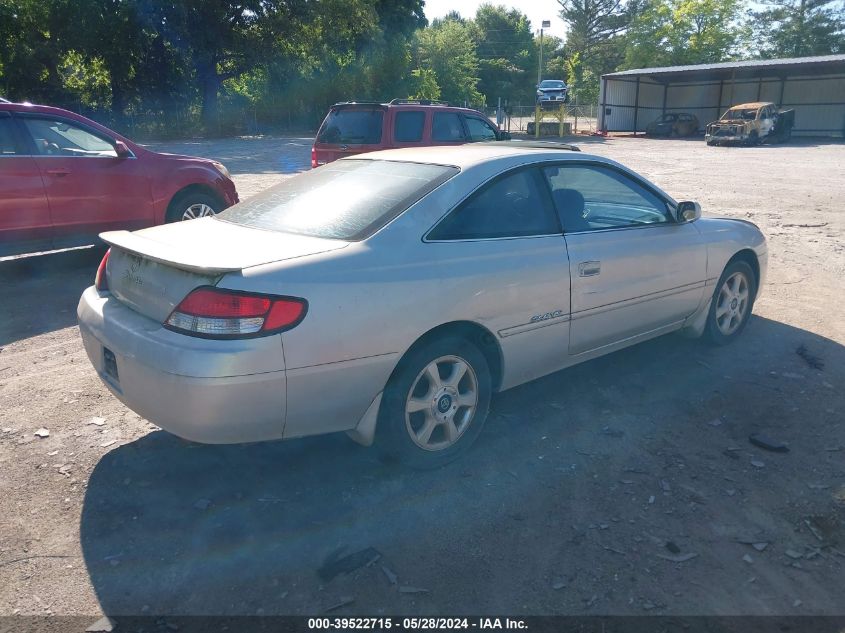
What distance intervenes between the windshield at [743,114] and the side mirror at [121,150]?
34.2 m

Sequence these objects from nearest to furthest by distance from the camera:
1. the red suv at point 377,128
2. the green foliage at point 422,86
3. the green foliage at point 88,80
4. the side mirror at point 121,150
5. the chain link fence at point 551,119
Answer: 1. the side mirror at point 121,150
2. the red suv at point 377,128
3. the green foliage at point 88,80
4. the chain link fence at point 551,119
5. the green foliage at point 422,86

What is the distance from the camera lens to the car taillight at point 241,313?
3.03 meters

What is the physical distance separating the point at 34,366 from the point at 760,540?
189 inches

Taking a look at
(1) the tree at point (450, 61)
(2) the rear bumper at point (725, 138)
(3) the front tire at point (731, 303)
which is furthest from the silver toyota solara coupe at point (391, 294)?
(1) the tree at point (450, 61)

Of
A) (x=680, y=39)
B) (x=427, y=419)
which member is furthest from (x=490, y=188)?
(x=680, y=39)

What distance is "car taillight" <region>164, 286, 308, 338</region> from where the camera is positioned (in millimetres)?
3031

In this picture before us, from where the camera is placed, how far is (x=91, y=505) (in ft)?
11.2

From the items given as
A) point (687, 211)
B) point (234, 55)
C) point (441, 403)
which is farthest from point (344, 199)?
point (234, 55)

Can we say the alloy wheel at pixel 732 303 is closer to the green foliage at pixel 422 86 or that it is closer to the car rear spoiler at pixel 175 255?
the car rear spoiler at pixel 175 255

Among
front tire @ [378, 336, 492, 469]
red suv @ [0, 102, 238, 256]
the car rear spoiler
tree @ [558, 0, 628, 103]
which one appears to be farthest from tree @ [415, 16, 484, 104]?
front tire @ [378, 336, 492, 469]

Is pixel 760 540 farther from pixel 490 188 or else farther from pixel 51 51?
pixel 51 51

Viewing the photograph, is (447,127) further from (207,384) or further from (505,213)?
(207,384)

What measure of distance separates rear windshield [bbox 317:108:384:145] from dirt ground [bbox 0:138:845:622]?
22.8 ft

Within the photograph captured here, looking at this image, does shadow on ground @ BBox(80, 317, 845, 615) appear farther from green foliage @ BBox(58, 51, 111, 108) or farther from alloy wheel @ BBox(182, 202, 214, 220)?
green foliage @ BBox(58, 51, 111, 108)
